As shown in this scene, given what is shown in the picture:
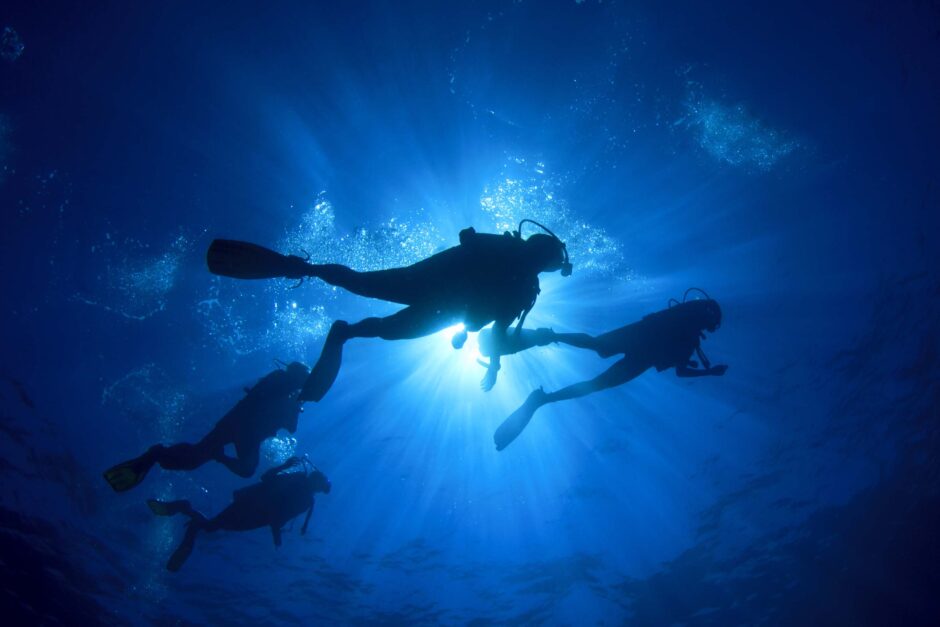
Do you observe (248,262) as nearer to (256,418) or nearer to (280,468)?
(256,418)

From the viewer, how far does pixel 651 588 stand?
22875mm

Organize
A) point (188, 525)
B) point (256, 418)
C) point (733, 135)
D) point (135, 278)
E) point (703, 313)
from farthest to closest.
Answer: point (135, 278) → point (733, 135) → point (188, 525) → point (256, 418) → point (703, 313)

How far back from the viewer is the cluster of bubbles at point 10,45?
9.55 metres

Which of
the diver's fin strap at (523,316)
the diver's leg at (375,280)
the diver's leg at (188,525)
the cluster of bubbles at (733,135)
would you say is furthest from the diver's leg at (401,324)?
the cluster of bubbles at (733,135)

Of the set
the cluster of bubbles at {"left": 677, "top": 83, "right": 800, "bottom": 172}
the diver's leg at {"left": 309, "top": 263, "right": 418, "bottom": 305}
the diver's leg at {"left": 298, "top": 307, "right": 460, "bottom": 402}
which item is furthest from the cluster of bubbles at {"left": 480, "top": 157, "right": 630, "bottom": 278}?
the diver's leg at {"left": 309, "top": 263, "right": 418, "bottom": 305}

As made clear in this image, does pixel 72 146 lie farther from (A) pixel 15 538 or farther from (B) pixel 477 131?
(A) pixel 15 538

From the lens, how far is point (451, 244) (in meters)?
11.8

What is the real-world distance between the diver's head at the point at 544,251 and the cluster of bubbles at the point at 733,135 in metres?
7.10

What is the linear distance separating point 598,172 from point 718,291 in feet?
18.3

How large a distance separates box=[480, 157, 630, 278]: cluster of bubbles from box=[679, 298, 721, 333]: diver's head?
4.83 metres

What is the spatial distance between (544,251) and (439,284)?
123 cm

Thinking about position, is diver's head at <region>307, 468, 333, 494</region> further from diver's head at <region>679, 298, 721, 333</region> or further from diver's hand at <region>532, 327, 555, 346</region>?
diver's head at <region>679, 298, 721, 333</region>

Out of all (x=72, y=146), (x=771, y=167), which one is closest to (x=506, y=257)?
(x=771, y=167)

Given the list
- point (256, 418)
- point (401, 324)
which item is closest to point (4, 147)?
point (256, 418)
